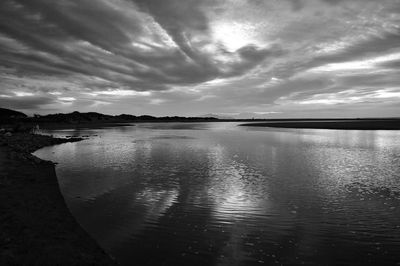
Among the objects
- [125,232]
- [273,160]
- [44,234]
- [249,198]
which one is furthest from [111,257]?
[273,160]

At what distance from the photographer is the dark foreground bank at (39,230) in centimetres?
837

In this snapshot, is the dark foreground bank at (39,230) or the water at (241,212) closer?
the dark foreground bank at (39,230)

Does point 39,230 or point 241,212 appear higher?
point 39,230

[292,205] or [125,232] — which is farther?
[292,205]

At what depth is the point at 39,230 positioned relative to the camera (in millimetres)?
10305

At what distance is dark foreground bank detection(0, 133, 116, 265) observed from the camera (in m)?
8.37

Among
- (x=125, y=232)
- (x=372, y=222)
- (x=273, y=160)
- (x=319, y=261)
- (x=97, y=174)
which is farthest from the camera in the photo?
(x=273, y=160)

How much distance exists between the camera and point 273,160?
28.6 m

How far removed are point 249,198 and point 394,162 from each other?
62.6 ft

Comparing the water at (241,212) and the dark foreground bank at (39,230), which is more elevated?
the dark foreground bank at (39,230)

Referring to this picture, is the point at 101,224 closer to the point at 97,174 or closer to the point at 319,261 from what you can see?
the point at 319,261

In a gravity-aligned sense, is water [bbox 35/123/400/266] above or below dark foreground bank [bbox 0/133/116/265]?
below

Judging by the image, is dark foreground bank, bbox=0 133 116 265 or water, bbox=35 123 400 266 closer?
dark foreground bank, bbox=0 133 116 265

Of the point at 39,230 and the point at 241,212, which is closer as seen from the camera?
the point at 39,230
